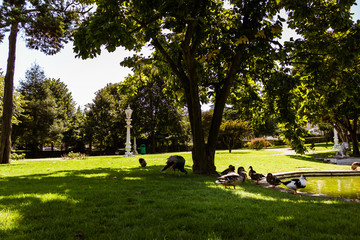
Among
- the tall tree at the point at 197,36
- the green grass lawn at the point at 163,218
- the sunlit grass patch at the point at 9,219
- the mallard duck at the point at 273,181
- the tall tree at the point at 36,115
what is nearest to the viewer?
the green grass lawn at the point at 163,218

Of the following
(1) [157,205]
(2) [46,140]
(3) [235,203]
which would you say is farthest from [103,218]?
(2) [46,140]

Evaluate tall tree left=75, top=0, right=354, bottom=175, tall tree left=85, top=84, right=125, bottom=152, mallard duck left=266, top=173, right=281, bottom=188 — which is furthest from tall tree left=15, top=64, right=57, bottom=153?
mallard duck left=266, top=173, right=281, bottom=188

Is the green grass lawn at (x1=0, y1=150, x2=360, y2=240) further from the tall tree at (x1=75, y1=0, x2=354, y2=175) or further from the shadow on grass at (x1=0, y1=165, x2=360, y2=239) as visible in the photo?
the tall tree at (x1=75, y1=0, x2=354, y2=175)

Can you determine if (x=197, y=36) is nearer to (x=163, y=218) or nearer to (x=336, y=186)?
(x=163, y=218)

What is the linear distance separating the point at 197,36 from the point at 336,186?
7181mm

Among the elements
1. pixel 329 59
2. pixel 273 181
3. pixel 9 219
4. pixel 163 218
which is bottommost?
pixel 273 181

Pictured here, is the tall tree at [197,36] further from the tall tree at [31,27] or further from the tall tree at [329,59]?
the tall tree at [31,27]

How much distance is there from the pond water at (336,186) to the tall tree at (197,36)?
347 cm

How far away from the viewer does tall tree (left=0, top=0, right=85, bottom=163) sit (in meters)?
13.5

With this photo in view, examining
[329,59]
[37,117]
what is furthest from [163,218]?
[37,117]

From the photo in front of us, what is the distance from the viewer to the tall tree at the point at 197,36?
620 centimetres

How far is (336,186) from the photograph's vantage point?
7.90 meters

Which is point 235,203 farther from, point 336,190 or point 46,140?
point 46,140

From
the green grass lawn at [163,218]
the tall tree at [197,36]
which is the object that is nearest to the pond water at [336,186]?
the green grass lawn at [163,218]
